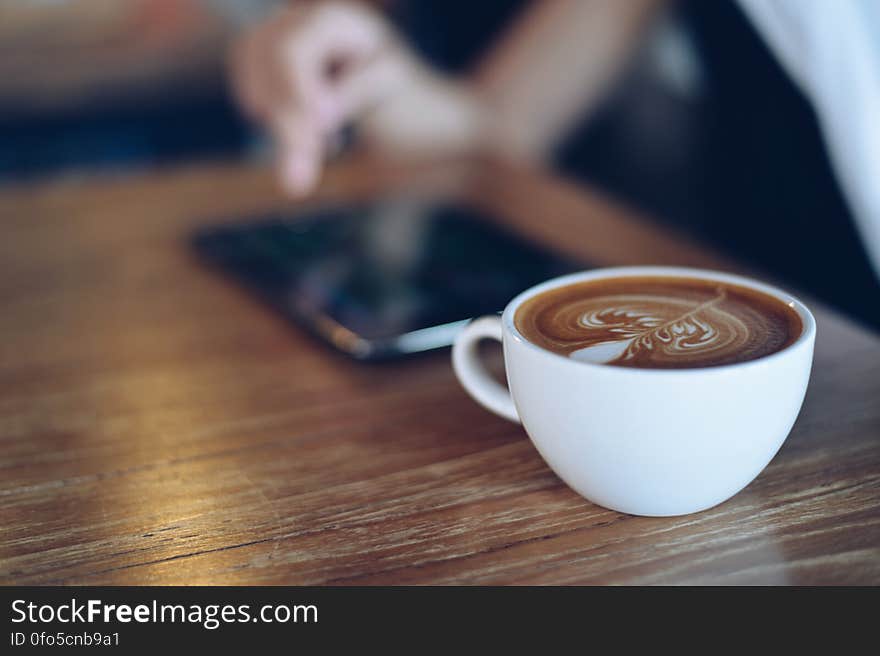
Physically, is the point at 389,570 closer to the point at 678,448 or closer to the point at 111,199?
the point at 678,448

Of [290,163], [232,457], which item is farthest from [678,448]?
[290,163]

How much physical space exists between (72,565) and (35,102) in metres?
2.32

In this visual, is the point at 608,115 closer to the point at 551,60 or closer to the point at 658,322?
the point at 551,60

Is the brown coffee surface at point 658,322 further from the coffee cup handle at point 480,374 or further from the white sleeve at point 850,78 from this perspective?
the white sleeve at point 850,78

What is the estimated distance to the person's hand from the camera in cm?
94

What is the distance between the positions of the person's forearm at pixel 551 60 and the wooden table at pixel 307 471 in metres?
0.56

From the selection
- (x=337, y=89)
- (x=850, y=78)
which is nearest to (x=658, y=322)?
(x=850, y=78)

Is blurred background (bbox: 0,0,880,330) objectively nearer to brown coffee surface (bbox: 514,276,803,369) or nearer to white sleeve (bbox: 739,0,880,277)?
white sleeve (bbox: 739,0,880,277)

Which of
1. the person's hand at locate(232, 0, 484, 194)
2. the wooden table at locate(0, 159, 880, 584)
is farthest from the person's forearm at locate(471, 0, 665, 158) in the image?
the wooden table at locate(0, 159, 880, 584)

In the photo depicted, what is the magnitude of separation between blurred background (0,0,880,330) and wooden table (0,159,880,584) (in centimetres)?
44

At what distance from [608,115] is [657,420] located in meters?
1.21

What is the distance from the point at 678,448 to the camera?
1.28ft

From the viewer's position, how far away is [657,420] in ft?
1.26

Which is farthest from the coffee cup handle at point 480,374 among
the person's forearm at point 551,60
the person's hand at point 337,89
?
the person's forearm at point 551,60
